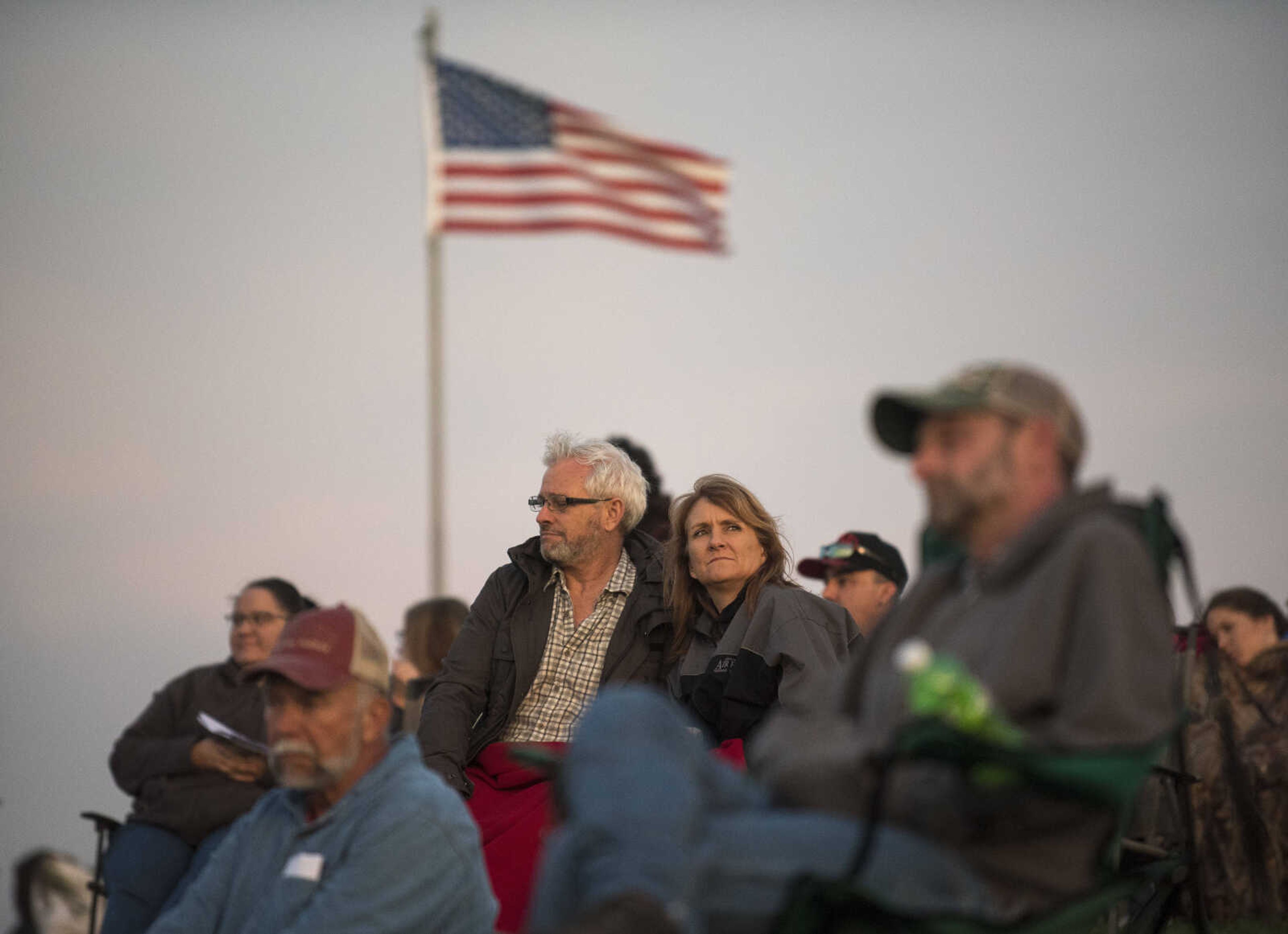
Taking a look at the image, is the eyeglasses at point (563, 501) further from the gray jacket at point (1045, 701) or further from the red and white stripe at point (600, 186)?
the red and white stripe at point (600, 186)

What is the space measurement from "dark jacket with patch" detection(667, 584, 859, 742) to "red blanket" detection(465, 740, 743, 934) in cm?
13

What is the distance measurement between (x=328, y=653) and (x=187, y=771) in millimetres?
2595

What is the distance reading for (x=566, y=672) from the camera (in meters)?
5.79

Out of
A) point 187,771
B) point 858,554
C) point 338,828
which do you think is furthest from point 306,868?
point 858,554

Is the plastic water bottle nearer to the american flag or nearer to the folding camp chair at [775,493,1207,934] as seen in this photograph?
the folding camp chair at [775,493,1207,934]

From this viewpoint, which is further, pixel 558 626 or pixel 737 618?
pixel 558 626

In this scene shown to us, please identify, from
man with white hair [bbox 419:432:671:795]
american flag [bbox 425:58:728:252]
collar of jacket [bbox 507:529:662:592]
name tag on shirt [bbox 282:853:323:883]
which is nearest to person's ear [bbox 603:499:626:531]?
man with white hair [bbox 419:432:671:795]

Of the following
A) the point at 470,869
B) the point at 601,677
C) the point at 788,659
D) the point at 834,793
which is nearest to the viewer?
the point at 834,793

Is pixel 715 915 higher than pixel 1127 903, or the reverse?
pixel 715 915

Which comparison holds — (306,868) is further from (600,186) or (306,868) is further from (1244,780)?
(600,186)

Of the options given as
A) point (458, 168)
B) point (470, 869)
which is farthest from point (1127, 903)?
point (458, 168)

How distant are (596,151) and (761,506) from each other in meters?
5.23

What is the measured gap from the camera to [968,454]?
9.69 ft

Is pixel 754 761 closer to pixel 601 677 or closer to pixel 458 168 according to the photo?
pixel 601 677
